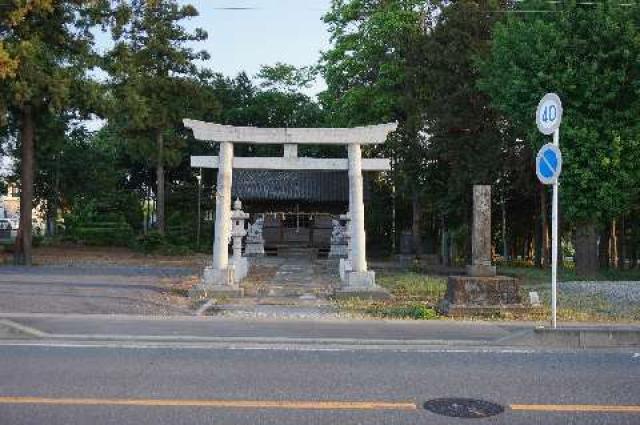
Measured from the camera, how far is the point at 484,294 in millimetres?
11938

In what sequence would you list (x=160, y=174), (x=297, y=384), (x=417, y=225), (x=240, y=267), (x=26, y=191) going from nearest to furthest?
(x=297, y=384) → (x=240, y=267) → (x=26, y=191) → (x=417, y=225) → (x=160, y=174)

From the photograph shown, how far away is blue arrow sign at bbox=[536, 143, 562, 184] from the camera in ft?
31.0

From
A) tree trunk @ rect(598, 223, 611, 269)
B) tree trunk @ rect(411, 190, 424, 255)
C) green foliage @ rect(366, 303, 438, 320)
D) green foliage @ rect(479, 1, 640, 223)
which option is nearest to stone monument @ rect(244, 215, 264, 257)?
tree trunk @ rect(411, 190, 424, 255)

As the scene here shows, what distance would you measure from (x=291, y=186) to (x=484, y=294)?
24.5 m

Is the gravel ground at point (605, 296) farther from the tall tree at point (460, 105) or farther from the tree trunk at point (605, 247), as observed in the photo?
the tree trunk at point (605, 247)

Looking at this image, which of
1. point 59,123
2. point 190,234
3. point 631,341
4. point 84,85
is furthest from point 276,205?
point 631,341

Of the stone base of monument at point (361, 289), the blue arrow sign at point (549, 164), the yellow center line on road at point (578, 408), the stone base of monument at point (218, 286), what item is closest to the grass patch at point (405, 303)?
the stone base of monument at point (361, 289)

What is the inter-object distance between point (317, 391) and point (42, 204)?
43.0 m

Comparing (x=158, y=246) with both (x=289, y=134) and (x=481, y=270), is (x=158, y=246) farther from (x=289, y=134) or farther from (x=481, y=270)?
(x=481, y=270)

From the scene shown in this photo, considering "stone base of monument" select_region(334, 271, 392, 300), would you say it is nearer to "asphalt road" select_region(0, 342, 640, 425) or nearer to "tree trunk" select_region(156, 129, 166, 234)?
"asphalt road" select_region(0, 342, 640, 425)

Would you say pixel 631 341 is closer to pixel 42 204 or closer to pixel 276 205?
pixel 276 205

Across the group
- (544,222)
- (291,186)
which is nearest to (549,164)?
(544,222)

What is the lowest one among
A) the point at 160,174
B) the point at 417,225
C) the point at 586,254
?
the point at 586,254

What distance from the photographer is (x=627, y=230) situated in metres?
33.4
